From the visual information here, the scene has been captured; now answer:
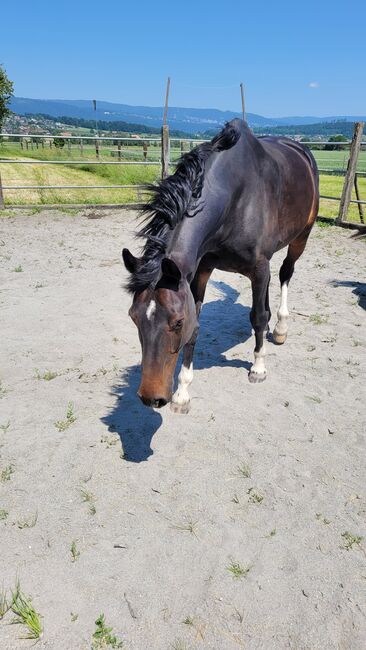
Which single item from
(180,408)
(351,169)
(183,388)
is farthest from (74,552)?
(351,169)

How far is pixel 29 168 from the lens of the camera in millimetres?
23406

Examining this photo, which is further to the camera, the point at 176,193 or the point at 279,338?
the point at 279,338

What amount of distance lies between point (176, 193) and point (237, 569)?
6.02 feet

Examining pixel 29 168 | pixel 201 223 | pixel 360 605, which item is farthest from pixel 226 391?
pixel 29 168

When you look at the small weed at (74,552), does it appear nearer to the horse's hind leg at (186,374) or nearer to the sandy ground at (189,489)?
the sandy ground at (189,489)

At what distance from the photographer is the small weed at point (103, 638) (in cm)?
169

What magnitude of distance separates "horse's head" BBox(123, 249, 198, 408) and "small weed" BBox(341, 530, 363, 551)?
1.11 m

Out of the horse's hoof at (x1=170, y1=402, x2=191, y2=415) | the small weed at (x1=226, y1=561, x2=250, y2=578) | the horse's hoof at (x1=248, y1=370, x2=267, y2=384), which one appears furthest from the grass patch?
the horse's hoof at (x1=248, y1=370, x2=267, y2=384)

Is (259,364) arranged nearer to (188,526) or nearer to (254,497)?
(254,497)

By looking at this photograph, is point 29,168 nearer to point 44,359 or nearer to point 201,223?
point 44,359

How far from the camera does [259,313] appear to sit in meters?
3.51

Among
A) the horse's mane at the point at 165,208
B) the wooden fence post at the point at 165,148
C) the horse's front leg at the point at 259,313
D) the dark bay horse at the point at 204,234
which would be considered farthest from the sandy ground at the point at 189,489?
the wooden fence post at the point at 165,148

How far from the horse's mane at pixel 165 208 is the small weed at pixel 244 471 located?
128 centimetres

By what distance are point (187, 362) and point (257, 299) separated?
74cm
